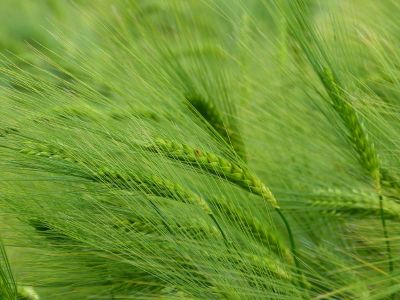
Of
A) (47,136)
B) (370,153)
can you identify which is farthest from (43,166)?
(370,153)

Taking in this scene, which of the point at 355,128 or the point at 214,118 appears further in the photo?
the point at 214,118

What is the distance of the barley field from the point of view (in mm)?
728

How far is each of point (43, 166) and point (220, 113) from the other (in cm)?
27

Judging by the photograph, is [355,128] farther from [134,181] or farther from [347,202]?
[134,181]

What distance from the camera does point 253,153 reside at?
985mm

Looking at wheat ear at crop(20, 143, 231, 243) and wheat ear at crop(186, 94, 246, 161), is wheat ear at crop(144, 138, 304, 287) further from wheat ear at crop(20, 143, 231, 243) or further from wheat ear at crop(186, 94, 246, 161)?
wheat ear at crop(186, 94, 246, 161)

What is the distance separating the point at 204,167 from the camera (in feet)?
2.49

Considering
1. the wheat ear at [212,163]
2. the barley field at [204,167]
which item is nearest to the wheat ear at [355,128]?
the barley field at [204,167]

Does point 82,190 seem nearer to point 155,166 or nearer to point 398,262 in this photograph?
point 155,166

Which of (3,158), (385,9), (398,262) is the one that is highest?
(385,9)

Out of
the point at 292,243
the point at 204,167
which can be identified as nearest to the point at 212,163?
the point at 204,167

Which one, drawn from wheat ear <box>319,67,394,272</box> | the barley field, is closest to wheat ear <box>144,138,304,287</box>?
the barley field

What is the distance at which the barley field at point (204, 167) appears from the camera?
73 cm

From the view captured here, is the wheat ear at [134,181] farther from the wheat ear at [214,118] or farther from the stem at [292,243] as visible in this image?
the wheat ear at [214,118]
